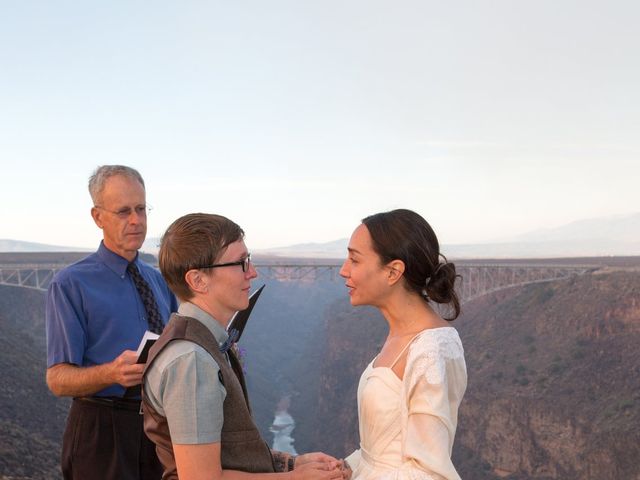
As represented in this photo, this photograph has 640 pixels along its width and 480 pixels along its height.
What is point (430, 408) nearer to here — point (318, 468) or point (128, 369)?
point (318, 468)

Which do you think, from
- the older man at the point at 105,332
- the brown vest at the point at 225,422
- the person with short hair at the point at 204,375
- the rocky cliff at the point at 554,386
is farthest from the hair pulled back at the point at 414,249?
the rocky cliff at the point at 554,386

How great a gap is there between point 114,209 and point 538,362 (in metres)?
58.1

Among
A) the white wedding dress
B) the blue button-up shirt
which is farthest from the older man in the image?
the white wedding dress

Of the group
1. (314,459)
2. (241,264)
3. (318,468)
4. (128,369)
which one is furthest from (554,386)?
(241,264)

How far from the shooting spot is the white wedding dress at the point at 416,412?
3125 millimetres

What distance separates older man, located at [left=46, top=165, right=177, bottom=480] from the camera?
13.1ft

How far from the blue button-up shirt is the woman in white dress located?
1.65 m

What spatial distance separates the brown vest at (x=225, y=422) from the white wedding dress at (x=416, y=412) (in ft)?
2.70

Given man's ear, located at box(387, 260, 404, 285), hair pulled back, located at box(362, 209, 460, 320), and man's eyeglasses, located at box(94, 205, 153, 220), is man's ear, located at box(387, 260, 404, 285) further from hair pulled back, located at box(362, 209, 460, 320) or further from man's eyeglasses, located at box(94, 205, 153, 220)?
man's eyeglasses, located at box(94, 205, 153, 220)

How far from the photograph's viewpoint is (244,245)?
2955mm

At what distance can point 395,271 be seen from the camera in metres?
3.58

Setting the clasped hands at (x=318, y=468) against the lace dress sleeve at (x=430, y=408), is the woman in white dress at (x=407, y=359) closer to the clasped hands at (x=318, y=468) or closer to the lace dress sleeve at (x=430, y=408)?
the lace dress sleeve at (x=430, y=408)

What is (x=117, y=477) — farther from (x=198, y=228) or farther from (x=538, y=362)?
(x=538, y=362)

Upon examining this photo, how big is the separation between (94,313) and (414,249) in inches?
87.2
